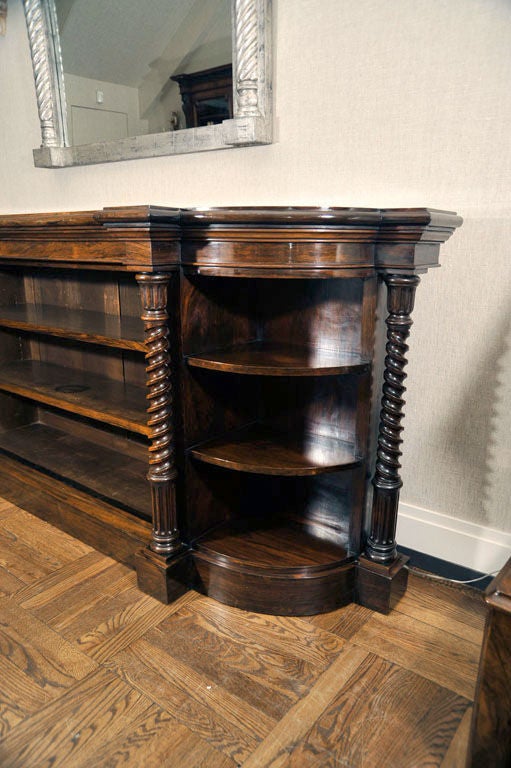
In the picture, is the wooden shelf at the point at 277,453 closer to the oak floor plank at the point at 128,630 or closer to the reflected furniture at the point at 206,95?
the oak floor plank at the point at 128,630

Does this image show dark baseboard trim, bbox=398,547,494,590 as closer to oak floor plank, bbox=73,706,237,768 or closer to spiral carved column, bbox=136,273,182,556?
spiral carved column, bbox=136,273,182,556

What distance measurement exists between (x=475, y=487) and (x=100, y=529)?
1.15 metres

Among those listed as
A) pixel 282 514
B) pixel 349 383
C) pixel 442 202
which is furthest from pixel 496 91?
pixel 282 514

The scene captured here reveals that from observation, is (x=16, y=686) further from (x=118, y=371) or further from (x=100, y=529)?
(x=118, y=371)

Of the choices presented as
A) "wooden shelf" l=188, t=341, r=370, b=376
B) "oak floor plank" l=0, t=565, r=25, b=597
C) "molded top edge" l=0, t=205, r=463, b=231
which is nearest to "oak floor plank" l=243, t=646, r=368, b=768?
"wooden shelf" l=188, t=341, r=370, b=376

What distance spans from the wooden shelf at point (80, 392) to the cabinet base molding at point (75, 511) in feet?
0.89

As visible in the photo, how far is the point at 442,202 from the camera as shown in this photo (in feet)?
4.96

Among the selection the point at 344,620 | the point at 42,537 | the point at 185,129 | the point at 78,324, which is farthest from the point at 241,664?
the point at 185,129

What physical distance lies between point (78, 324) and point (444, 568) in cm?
137

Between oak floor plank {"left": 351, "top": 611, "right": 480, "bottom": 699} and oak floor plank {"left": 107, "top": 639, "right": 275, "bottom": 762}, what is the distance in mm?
356

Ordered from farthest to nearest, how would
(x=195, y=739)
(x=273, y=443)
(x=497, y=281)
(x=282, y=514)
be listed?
(x=282, y=514)
(x=273, y=443)
(x=497, y=281)
(x=195, y=739)

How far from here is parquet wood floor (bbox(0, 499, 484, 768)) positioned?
1120 mm

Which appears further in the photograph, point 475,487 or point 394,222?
point 475,487

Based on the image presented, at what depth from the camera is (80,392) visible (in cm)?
191
